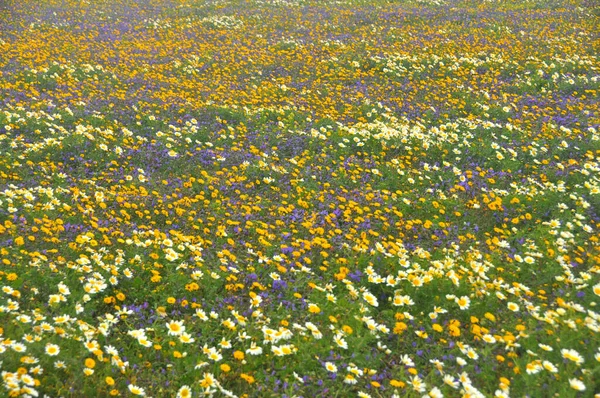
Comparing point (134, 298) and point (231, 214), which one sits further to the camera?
point (231, 214)

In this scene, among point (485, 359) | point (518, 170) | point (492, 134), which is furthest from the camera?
point (492, 134)

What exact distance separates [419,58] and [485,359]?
44.2 feet

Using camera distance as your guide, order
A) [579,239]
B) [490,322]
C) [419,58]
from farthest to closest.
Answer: [419,58] → [579,239] → [490,322]

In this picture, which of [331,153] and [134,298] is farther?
[331,153]

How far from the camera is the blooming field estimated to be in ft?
14.6

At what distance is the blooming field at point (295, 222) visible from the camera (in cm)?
446

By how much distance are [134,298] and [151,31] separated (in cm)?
1601

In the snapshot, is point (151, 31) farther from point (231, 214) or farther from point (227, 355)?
point (227, 355)

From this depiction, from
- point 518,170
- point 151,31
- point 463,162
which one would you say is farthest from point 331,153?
point 151,31

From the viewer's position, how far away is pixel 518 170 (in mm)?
9398

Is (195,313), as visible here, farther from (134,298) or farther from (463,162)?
(463,162)

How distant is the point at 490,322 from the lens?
17.0 feet

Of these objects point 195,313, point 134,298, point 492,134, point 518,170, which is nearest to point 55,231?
point 134,298

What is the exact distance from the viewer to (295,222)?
7379 millimetres
